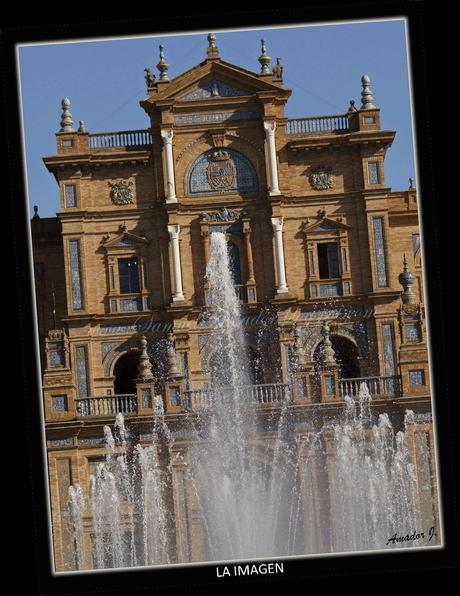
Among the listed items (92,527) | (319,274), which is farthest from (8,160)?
(319,274)

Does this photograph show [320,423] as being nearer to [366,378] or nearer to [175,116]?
[366,378]

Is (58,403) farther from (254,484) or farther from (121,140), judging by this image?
(121,140)

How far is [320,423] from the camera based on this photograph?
33312 mm

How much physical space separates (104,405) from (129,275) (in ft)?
10.6

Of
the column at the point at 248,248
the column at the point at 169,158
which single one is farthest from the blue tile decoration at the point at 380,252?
the column at the point at 169,158

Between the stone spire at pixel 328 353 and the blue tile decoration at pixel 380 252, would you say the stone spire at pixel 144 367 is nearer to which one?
the stone spire at pixel 328 353

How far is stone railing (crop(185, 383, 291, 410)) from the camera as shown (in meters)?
33.6

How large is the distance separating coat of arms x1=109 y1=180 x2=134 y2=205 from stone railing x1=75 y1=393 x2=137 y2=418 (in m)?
4.46

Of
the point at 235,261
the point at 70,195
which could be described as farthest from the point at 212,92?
the point at 70,195

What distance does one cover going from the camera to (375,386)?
3400 centimetres

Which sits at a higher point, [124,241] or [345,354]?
[124,241]

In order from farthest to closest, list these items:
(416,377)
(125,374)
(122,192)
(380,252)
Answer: (122,192)
(125,374)
(380,252)
(416,377)

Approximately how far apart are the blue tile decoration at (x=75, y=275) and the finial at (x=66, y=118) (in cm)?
231

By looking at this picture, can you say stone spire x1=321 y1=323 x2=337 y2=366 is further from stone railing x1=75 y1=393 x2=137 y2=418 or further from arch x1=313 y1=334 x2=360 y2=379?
stone railing x1=75 y1=393 x2=137 y2=418
